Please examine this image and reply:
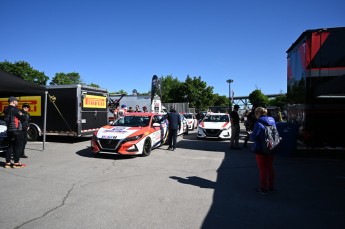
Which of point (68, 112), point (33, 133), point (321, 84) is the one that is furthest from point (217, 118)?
point (33, 133)

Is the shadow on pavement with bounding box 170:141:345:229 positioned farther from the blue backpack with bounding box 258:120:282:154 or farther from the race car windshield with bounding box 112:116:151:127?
the race car windshield with bounding box 112:116:151:127

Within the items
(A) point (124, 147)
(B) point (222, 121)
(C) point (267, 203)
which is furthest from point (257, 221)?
(B) point (222, 121)

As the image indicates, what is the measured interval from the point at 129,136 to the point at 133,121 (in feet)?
5.55

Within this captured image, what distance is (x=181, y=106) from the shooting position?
38.4 meters

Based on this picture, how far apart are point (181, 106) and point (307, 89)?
2951cm

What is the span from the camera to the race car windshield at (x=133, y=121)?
403 inches

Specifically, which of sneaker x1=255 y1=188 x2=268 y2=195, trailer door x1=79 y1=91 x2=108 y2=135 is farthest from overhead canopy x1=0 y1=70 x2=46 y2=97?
sneaker x1=255 y1=188 x2=268 y2=195

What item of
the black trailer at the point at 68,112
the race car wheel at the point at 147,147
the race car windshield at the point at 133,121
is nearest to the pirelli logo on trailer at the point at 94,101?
the black trailer at the point at 68,112

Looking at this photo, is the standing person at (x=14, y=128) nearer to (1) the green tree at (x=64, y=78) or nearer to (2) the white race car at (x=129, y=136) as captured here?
(2) the white race car at (x=129, y=136)

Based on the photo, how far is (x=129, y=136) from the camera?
8852 mm

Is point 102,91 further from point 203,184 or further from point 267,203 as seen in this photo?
point 267,203

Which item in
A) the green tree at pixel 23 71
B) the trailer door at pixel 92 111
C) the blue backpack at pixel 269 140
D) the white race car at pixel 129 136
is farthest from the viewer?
the green tree at pixel 23 71

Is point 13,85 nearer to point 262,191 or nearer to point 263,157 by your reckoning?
point 263,157

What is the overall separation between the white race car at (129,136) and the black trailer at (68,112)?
2.84 meters
